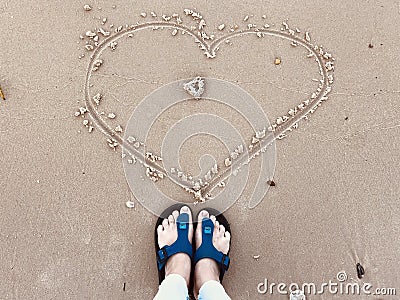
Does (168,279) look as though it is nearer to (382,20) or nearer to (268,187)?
(268,187)

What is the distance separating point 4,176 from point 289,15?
205cm

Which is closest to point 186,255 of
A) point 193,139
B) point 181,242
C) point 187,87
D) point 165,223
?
point 181,242

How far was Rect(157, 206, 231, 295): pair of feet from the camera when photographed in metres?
2.79

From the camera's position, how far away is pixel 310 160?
295 cm

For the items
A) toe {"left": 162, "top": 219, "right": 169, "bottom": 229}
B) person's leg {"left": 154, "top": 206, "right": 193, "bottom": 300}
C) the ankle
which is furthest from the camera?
toe {"left": 162, "top": 219, "right": 169, "bottom": 229}

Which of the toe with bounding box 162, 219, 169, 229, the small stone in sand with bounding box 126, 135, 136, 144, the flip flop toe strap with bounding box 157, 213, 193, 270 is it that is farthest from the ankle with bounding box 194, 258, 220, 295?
the small stone in sand with bounding box 126, 135, 136, 144

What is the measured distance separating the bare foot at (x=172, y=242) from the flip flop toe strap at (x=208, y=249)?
79 millimetres

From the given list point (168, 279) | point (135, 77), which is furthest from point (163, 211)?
point (135, 77)

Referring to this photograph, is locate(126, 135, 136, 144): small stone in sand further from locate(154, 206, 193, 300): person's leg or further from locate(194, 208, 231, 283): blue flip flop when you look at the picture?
locate(194, 208, 231, 283): blue flip flop

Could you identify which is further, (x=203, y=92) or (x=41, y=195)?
(x=203, y=92)

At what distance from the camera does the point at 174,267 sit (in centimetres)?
281

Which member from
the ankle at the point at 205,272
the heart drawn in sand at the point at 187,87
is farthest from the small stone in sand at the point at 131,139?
the ankle at the point at 205,272

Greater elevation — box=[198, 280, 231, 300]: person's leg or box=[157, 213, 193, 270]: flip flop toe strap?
box=[157, 213, 193, 270]: flip flop toe strap

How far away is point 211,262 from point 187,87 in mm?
1069
